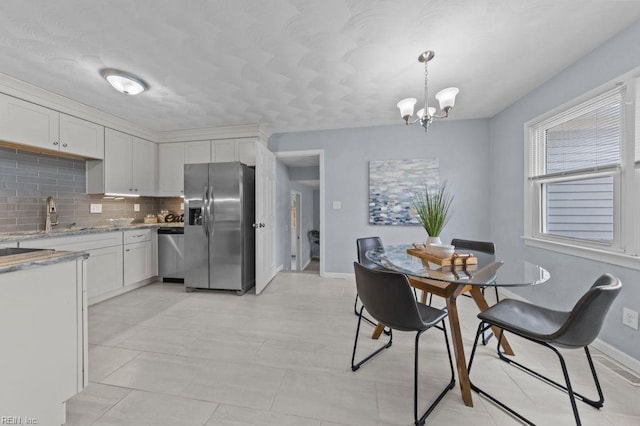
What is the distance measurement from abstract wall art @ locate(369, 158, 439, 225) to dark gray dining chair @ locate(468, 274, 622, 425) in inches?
86.2

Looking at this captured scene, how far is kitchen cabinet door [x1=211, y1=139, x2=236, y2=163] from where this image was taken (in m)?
3.77

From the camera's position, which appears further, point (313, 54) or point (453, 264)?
point (313, 54)

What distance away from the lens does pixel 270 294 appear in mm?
3258

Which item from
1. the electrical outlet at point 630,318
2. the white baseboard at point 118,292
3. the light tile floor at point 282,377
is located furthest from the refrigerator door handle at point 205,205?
the electrical outlet at point 630,318

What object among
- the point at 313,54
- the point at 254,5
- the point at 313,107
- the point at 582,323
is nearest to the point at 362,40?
the point at 313,54

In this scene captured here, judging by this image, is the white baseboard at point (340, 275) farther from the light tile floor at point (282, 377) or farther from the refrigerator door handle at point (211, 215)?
the refrigerator door handle at point (211, 215)

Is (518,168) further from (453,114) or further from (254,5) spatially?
(254,5)

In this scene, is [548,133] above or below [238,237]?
above

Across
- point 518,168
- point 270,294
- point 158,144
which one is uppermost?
point 158,144

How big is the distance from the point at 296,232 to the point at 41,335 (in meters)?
4.97

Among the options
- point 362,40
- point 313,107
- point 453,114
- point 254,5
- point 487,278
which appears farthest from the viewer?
point 453,114

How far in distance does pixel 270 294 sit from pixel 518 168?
350 cm

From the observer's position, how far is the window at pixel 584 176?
1794mm

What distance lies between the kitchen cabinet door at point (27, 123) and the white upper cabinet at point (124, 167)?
577 millimetres
